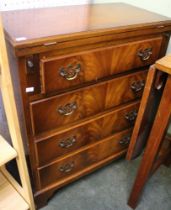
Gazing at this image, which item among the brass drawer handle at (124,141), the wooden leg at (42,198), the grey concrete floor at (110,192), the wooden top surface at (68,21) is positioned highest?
the wooden top surface at (68,21)

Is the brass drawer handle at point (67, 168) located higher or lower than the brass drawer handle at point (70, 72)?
lower

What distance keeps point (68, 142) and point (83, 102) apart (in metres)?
0.24

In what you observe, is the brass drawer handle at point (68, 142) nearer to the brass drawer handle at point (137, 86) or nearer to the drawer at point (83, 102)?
the drawer at point (83, 102)

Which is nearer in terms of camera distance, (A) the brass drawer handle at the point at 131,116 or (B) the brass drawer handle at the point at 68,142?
(B) the brass drawer handle at the point at 68,142

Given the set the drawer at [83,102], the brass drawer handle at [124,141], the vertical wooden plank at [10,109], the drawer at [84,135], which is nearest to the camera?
the vertical wooden plank at [10,109]

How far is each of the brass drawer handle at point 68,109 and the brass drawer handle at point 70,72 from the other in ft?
0.47

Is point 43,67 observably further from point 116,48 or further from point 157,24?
point 157,24

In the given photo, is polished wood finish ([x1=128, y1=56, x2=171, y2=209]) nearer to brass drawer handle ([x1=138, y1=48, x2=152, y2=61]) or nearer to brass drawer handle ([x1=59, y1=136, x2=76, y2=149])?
brass drawer handle ([x1=138, y1=48, x2=152, y2=61])

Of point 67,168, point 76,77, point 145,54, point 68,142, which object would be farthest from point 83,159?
point 145,54

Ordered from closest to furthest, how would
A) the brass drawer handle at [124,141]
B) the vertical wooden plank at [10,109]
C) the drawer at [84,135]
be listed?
the vertical wooden plank at [10,109] → the drawer at [84,135] → the brass drawer handle at [124,141]

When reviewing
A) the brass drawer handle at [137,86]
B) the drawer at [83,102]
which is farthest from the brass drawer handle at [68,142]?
the brass drawer handle at [137,86]

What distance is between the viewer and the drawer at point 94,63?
858 mm

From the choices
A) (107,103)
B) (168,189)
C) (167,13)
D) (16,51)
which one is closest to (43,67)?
(16,51)

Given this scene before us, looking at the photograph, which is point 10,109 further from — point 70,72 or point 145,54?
point 145,54
